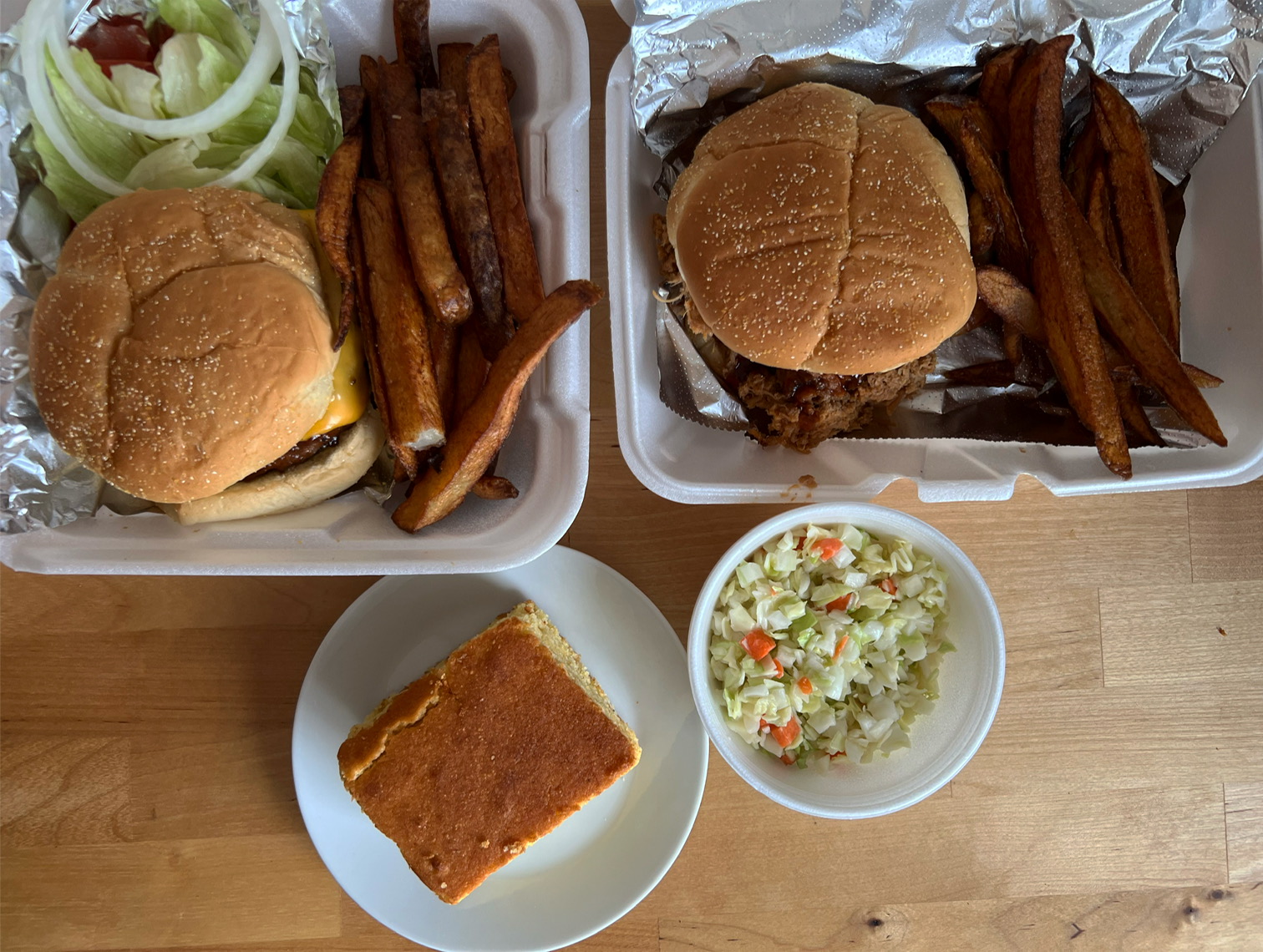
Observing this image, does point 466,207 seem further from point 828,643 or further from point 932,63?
point 828,643

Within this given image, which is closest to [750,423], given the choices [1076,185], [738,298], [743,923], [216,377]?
[738,298]

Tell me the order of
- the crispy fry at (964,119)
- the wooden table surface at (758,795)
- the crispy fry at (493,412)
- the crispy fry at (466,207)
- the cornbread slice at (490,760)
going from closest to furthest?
the crispy fry at (493,412)
the crispy fry at (466,207)
the crispy fry at (964,119)
the cornbread slice at (490,760)
the wooden table surface at (758,795)

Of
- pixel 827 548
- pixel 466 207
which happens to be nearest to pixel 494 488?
pixel 466 207

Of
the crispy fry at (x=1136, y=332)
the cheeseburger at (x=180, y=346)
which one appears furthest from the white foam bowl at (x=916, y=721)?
the cheeseburger at (x=180, y=346)

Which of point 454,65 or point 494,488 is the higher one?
point 454,65

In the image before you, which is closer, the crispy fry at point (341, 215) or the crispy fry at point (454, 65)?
the crispy fry at point (341, 215)

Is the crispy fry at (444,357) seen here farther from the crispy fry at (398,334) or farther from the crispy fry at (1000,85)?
the crispy fry at (1000,85)

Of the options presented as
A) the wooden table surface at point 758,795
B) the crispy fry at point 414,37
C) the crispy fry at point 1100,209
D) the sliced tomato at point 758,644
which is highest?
the crispy fry at point 414,37
